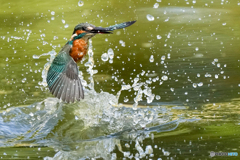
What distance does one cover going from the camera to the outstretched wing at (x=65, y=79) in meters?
4.07

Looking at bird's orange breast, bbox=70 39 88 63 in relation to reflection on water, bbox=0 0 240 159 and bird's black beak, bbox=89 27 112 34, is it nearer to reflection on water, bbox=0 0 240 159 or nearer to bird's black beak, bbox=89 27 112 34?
bird's black beak, bbox=89 27 112 34

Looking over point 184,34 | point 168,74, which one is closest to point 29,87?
point 168,74

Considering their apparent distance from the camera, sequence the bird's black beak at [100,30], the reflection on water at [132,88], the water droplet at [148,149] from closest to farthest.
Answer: the water droplet at [148,149], the reflection on water at [132,88], the bird's black beak at [100,30]

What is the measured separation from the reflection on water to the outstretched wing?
0.37 metres

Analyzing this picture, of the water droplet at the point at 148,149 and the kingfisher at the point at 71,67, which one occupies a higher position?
the kingfisher at the point at 71,67

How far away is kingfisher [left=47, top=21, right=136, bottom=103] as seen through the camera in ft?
13.4

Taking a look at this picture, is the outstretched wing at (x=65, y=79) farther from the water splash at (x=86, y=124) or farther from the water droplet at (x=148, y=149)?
the water droplet at (x=148, y=149)

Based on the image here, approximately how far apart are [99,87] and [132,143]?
6.57 ft

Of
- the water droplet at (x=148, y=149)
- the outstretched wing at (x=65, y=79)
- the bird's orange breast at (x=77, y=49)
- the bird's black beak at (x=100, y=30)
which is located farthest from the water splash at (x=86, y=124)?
the bird's black beak at (x=100, y=30)

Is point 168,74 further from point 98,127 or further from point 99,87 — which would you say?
point 98,127

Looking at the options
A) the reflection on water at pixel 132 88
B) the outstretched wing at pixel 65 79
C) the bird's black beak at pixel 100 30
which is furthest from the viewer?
the bird's black beak at pixel 100 30

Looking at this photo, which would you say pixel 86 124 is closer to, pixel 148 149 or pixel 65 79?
pixel 65 79

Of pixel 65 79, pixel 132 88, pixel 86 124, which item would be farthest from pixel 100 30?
pixel 132 88

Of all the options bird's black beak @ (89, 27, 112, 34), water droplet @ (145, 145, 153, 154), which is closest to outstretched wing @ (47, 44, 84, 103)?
bird's black beak @ (89, 27, 112, 34)
